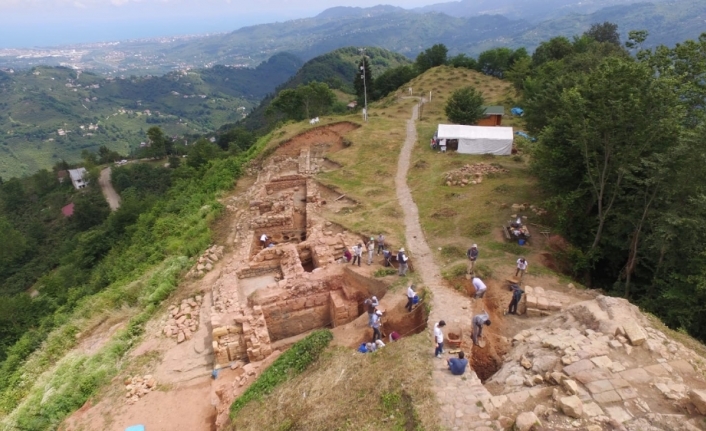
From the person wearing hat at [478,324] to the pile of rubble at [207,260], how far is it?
44.2 feet

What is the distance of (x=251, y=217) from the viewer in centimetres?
2486

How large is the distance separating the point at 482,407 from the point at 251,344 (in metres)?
8.45

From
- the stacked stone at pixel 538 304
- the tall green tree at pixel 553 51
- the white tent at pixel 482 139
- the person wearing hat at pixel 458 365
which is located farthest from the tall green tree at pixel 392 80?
the person wearing hat at pixel 458 365

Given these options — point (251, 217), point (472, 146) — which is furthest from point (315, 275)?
point (472, 146)

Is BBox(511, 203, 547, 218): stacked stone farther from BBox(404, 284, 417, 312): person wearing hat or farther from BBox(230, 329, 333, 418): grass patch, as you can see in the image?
BBox(230, 329, 333, 418): grass patch

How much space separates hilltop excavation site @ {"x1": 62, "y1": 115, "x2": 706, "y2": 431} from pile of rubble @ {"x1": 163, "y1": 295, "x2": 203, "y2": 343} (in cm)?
6

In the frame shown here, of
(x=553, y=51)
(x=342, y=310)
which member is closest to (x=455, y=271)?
(x=342, y=310)

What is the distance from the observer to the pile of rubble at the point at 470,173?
27125 millimetres

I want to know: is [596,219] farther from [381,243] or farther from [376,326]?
[376,326]

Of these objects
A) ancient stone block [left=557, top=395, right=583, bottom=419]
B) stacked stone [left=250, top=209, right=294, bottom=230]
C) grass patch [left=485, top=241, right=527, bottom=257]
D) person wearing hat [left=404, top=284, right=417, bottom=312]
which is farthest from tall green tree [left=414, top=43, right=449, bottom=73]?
ancient stone block [left=557, top=395, right=583, bottom=419]

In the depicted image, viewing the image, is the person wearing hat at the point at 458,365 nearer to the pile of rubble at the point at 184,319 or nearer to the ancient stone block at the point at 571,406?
the ancient stone block at the point at 571,406

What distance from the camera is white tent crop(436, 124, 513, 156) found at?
3186cm

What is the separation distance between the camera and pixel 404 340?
12.0 metres

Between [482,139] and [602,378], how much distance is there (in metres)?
25.5
